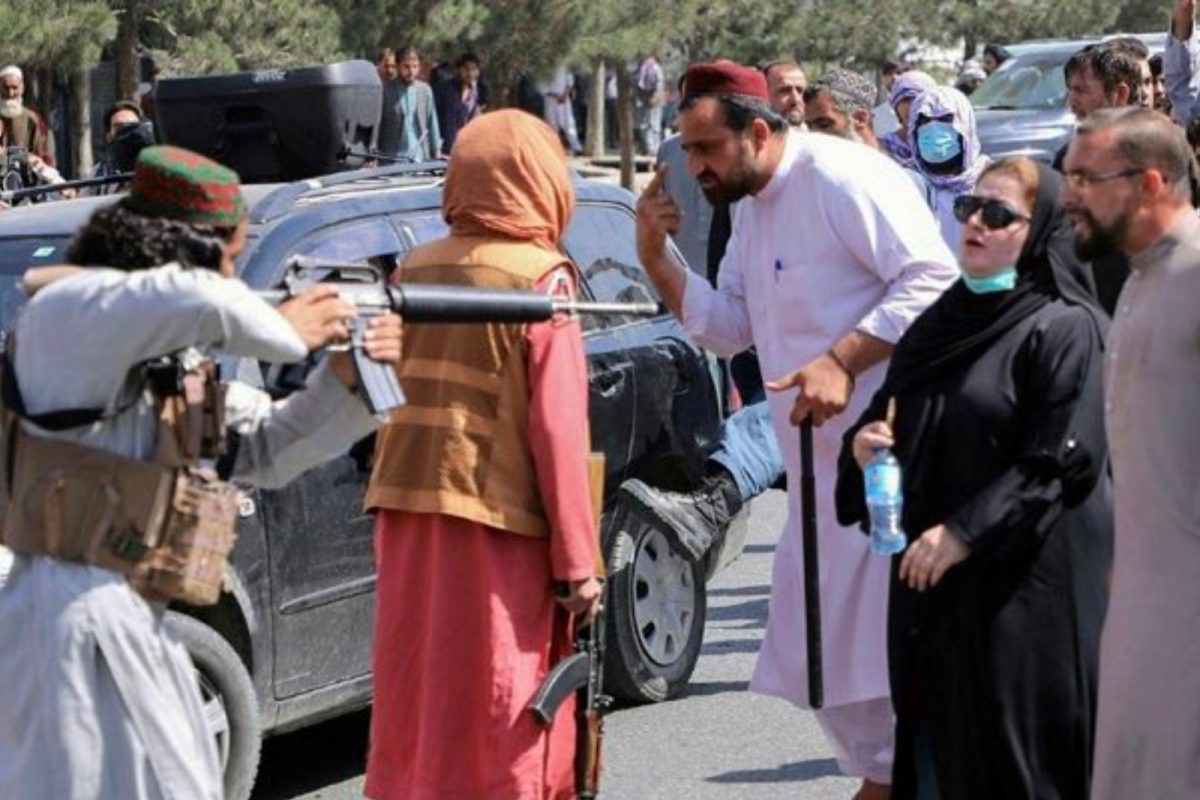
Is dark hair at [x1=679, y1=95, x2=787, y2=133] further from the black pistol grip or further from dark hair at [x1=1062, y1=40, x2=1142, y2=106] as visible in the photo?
dark hair at [x1=1062, y1=40, x2=1142, y2=106]

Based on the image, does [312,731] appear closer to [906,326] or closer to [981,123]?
[906,326]

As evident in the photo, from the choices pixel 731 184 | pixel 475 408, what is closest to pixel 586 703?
pixel 475 408

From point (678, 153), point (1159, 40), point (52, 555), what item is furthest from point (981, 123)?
point (52, 555)

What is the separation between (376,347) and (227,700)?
223 cm

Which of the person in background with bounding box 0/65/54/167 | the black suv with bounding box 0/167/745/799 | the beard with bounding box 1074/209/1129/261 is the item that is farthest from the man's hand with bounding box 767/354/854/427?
the person in background with bounding box 0/65/54/167

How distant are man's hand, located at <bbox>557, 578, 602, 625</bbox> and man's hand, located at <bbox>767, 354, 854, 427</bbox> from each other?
2.22ft

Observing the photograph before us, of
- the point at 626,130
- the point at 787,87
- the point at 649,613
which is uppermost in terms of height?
the point at 787,87

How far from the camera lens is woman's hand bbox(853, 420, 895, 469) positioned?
5918 millimetres

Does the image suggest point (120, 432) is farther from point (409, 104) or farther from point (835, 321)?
point (409, 104)

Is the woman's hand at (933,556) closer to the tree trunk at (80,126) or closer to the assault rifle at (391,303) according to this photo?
the assault rifle at (391,303)

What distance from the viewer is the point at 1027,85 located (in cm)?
2536

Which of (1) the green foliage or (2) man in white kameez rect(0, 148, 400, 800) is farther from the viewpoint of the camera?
(1) the green foliage

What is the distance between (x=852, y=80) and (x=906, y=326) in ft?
15.1

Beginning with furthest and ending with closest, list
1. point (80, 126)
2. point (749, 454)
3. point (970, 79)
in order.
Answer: point (970, 79), point (80, 126), point (749, 454)
